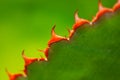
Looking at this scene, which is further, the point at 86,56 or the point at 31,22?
the point at 31,22

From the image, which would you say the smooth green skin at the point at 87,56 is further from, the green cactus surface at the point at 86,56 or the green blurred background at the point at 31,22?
the green blurred background at the point at 31,22

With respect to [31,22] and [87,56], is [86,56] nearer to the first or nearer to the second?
[87,56]

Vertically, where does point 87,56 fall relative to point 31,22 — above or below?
below

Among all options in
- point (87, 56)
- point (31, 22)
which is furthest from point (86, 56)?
point (31, 22)

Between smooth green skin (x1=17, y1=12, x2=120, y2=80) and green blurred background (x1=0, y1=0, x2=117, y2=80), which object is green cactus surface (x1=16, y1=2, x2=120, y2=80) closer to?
smooth green skin (x1=17, y1=12, x2=120, y2=80)

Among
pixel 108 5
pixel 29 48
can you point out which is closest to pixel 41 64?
pixel 29 48

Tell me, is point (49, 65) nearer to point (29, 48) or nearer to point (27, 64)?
point (27, 64)

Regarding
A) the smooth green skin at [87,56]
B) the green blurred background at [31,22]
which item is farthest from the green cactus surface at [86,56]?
the green blurred background at [31,22]
